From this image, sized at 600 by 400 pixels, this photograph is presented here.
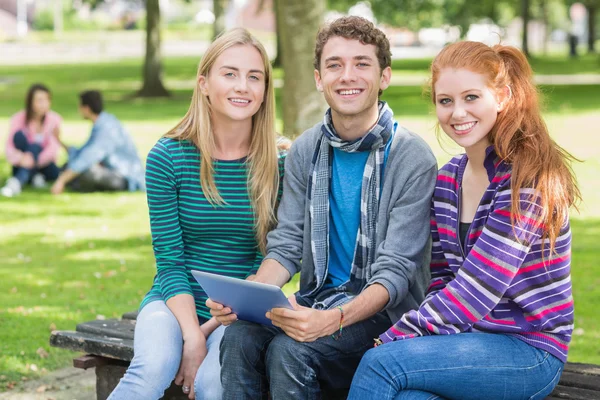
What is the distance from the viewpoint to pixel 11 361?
16.8 ft

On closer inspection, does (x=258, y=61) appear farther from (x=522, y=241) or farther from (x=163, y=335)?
(x=522, y=241)

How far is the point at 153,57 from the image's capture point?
2478 centimetres

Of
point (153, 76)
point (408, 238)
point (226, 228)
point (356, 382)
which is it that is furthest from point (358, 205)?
point (153, 76)

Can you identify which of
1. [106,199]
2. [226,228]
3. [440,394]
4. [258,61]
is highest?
[258,61]

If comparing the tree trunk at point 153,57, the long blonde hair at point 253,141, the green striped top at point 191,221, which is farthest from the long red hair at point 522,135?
the tree trunk at point 153,57

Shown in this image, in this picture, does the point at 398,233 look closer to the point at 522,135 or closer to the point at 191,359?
the point at 522,135

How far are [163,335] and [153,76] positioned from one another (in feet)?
73.6

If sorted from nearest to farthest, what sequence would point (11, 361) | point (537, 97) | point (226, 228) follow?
point (537, 97), point (226, 228), point (11, 361)

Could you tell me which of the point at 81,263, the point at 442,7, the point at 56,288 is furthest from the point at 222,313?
the point at 442,7

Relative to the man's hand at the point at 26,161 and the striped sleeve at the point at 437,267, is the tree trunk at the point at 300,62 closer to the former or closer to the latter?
the man's hand at the point at 26,161

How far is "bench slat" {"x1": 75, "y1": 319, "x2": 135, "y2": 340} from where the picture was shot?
411 cm

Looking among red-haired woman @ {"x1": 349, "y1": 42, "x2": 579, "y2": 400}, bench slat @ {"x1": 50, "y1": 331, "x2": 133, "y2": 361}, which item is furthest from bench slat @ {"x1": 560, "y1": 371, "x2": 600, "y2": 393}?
bench slat @ {"x1": 50, "y1": 331, "x2": 133, "y2": 361}

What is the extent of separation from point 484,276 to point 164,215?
57.1 inches

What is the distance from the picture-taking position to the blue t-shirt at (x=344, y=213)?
12.0 feet
